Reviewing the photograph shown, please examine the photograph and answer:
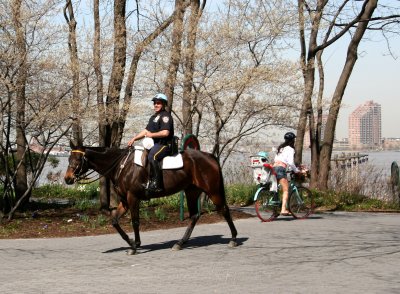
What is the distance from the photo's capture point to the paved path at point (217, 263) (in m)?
7.62

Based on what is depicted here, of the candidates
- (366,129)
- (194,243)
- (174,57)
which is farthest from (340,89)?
(366,129)

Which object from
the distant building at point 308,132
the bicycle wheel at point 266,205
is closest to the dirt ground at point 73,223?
the bicycle wheel at point 266,205

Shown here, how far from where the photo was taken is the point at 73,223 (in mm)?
14062

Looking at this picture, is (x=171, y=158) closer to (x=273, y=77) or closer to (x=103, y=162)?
(x=103, y=162)

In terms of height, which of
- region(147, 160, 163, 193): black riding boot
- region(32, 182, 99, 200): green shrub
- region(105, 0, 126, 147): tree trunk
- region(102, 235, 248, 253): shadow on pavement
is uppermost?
region(105, 0, 126, 147): tree trunk

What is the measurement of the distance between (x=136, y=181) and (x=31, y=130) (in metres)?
4.98

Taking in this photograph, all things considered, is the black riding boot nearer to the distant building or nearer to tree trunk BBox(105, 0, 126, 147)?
tree trunk BBox(105, 0, 126, 147)

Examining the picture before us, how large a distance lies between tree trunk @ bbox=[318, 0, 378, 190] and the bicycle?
5126 mm

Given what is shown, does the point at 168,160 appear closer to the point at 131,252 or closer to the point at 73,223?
the point at 131,252

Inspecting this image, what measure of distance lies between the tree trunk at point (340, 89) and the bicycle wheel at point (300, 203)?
4.96 meters

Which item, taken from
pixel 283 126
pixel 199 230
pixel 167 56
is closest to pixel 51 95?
pixel 167 56

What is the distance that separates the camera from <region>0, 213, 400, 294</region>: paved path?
25.0 ft

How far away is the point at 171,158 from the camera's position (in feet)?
35.4

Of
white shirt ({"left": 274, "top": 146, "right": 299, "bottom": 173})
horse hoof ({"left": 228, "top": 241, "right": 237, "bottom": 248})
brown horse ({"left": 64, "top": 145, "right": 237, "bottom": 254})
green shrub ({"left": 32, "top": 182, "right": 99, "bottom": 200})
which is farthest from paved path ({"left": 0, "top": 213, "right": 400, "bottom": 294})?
green shrub ({"left": 32, "top": 182, "right": 99, "bottom": 200})
